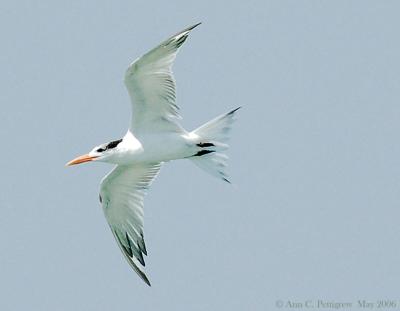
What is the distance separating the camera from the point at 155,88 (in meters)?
12.0

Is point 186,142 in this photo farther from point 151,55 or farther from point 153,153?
point 151,55

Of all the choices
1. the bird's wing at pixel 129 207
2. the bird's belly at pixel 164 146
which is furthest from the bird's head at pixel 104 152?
the bird's wing at pixel 129 207

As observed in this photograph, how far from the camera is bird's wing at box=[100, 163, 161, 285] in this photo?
13.4 m

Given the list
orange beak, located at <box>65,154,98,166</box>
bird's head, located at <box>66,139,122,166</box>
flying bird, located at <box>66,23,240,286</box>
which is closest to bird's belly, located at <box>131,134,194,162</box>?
flying bird, located at <box>66,23,240,286</box>

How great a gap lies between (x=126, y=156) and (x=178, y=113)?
886 millimetres

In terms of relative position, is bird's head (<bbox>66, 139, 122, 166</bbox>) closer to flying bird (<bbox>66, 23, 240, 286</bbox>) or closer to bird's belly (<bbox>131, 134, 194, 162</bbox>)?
flying bird (<bbox>66, 23, 240, 286</bbox>)

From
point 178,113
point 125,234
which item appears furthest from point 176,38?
point 125,234

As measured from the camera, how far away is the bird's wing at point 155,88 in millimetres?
→ 11531

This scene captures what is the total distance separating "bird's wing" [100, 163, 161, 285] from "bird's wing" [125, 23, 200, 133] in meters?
1.21

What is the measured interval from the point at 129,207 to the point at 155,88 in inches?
90.6

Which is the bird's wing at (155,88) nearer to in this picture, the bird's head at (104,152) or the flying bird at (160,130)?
the flying bird at (160,130)

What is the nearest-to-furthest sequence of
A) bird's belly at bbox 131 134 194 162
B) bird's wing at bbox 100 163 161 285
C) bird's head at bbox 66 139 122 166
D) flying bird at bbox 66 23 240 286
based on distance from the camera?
flying bird at bbox 66 23 240 286 → bird's belly at bbox 131 134 194 162 → bird's head at bbox 66 139 122 166 → bird's wing at bbox 100 163 161 285

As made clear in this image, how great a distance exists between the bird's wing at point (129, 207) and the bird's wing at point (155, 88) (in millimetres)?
1209

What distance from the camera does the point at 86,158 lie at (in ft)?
41.2
